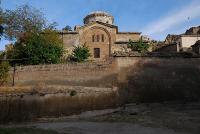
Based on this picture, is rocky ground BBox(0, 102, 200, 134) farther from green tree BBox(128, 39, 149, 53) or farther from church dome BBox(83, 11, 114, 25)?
church dome BBox(83, 11, 114, 25)

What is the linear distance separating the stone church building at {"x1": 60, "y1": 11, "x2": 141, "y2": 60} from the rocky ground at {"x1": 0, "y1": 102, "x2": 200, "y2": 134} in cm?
1763

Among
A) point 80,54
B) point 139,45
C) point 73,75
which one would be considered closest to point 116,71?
point 73,75

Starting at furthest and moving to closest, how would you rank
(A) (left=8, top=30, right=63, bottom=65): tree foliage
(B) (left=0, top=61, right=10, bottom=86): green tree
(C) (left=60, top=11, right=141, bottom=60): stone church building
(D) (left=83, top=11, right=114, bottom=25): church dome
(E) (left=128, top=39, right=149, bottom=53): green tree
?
(D) (left=83, top=11, right=114, bottom=25): church dome < (C) (left=60, top=11, right=141, bottom=60): stone church building < (E) (left=128, top=39, right=149, bottom=53): green tree < (A) (left=8, top=30, right=63, bottom=65): tree foliage < (B) (left=0, top=61, right=10, bottom=86): green tree

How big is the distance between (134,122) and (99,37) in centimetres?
2351

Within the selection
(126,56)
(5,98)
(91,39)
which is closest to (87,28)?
(91,39)

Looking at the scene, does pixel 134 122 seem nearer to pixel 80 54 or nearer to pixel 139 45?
pixel 80 54

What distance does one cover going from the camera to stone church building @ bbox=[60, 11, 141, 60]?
40.9 metres

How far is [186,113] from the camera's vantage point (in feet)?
70.5

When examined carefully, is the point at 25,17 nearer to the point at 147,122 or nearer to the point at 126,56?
the point at 126,56

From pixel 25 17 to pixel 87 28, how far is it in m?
7.65

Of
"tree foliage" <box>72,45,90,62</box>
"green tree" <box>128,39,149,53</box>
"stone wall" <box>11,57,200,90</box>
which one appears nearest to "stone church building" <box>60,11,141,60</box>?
"green tree" <box>128,39,149,53</box>

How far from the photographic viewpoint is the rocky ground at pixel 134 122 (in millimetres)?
17480

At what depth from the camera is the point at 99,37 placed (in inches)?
1666

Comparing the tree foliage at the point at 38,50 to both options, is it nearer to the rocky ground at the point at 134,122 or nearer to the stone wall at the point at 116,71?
the stone wall at the point at 116,71
